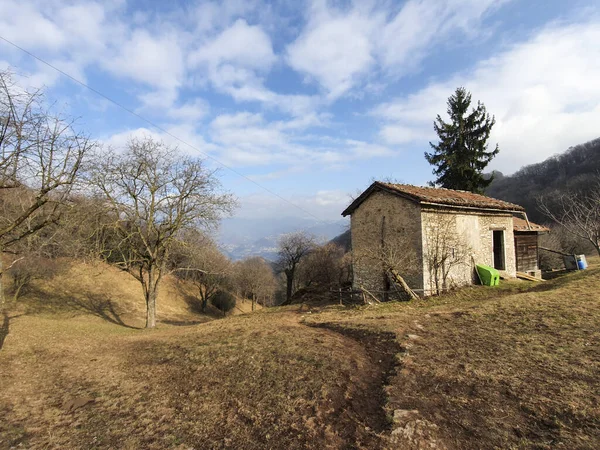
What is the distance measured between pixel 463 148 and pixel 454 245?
1924cm

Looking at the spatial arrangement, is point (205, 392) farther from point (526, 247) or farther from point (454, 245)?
point (526, 247)

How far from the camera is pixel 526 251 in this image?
2020 centimetres

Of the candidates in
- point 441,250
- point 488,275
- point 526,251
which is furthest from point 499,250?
point 526,251

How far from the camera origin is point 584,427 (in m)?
3.62

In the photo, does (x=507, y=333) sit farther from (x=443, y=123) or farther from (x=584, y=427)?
(x=443, y=123)

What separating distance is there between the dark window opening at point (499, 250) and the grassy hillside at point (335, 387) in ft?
24.1

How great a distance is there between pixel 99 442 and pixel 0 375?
4363mm

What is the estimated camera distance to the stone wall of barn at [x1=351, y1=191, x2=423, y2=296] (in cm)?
1303

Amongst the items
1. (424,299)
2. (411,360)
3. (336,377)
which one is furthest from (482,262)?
(336,377)

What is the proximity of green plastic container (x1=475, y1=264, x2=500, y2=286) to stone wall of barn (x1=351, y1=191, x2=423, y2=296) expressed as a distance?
11.3ft

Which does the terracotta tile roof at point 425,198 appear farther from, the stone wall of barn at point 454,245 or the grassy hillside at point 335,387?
the grassy hillside at point 335,387

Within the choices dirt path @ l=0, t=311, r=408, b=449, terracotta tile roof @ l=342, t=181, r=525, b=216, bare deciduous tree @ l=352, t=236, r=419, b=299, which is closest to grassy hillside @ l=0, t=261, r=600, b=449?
dirt path @ l=0, t=311, r=408, b=449

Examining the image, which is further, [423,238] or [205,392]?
[423,238]

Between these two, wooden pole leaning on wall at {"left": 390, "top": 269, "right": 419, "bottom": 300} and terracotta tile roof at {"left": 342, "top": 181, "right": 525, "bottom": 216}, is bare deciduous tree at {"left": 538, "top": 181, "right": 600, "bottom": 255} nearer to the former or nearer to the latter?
terracotta tile roof at {"left": 342, "top": 181, "right": 525, "bottom": 216}
